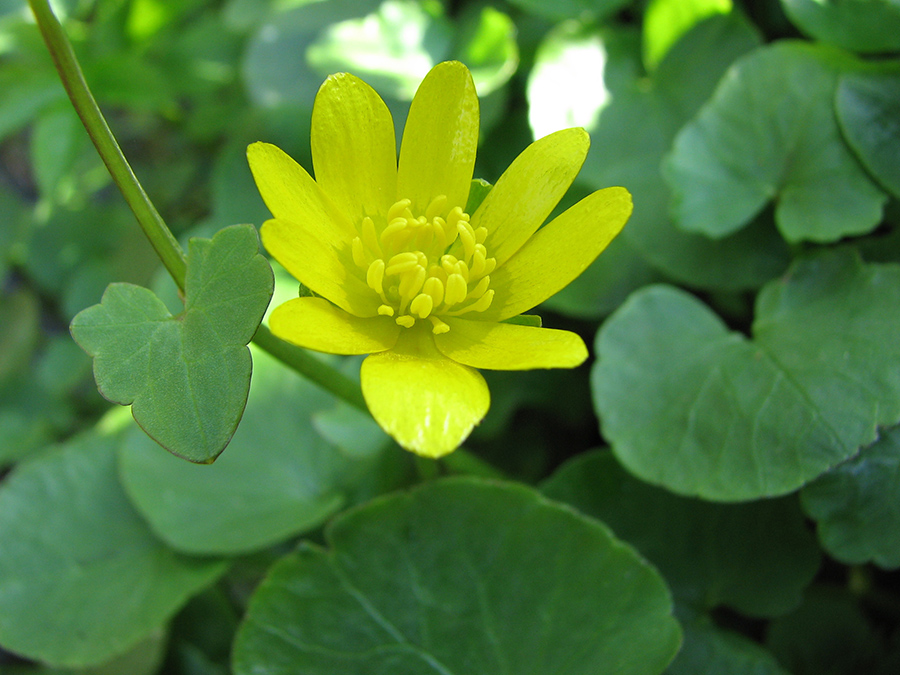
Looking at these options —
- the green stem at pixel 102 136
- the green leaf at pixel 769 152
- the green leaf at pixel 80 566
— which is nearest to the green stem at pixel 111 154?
the green stem at pixel 102 136

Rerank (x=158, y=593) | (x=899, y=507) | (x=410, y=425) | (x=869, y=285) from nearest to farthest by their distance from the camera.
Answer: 1. (x=410, y=425)
2. (x=899, y=507)
3. (x=869, y=285)
4. (x=158, y=593)

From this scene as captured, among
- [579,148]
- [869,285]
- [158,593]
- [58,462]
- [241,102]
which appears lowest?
[158,593]

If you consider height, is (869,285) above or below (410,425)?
below

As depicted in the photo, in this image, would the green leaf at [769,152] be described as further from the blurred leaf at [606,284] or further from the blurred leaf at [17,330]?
the blurred leaf at [17,330]

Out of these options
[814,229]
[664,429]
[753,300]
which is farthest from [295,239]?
[753,300]

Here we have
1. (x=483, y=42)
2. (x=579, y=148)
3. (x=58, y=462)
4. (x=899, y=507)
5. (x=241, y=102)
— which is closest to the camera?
(x=579, y=148)

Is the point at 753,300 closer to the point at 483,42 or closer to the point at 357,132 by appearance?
the point at 483,42

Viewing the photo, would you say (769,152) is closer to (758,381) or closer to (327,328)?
(758,381)

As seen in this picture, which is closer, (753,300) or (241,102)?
(753,300)
